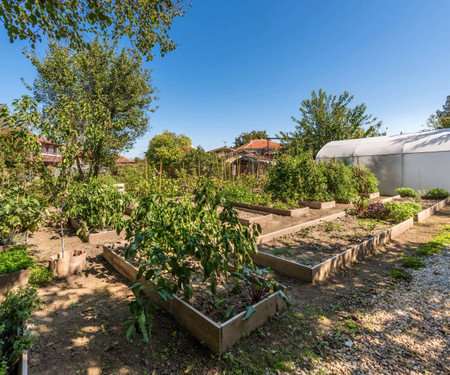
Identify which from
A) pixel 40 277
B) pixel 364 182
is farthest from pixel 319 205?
pixel 40 277

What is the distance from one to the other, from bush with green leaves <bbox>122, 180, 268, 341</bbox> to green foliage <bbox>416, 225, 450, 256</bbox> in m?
4.04

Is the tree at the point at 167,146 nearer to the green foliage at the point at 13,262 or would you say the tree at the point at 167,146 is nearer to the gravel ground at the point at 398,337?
the green foliage at the point at 13,262

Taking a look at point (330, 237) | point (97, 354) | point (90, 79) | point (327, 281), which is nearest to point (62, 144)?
point (97, 354)

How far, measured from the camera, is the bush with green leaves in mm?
2027

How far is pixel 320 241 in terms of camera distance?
5.26 m

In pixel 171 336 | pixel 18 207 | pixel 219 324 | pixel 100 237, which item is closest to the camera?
pixel 219 324

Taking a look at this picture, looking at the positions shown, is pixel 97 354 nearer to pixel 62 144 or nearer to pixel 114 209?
pixel 62 144

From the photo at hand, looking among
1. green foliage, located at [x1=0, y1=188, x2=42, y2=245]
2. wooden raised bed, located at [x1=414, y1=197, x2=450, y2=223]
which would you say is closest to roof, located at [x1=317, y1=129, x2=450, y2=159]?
wooden raised bed, located at [x1=414, y1=197, x2=450, y2=223]

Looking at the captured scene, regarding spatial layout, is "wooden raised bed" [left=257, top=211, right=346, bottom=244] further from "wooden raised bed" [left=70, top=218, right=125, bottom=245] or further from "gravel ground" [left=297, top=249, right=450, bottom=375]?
"wooden raised bed" [left=70, top=218, right=125, bottom=245]

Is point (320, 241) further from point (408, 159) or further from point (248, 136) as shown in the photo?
point (248, 136)

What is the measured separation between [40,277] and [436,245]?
7692 mm

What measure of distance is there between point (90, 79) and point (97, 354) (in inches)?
518

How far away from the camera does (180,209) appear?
3.37m

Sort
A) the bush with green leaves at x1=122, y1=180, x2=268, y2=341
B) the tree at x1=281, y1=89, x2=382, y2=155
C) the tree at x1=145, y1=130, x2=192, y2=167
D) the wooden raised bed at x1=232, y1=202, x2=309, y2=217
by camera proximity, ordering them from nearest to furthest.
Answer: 1. the bush with green leaves at x1=122, y1=180, x2=268, y2=341
2. the wooden raised bed at x1=232, y1=202, x2=309, y2=217
3. the tree at x1=281, y1=89, x2=382, y2=155
4. the tree at x1=145, y1=130, x2=192, y2=167
